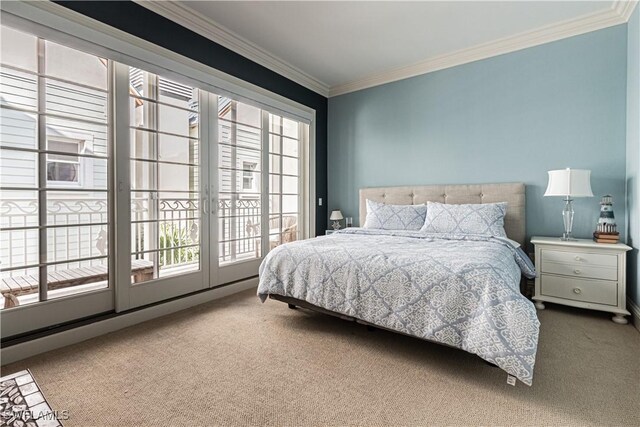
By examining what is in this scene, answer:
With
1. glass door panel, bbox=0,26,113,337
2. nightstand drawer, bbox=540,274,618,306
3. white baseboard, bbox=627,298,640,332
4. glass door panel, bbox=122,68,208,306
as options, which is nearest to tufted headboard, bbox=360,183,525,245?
nightstand drawer, bbox=540,274,618,306

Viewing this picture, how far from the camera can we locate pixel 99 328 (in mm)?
2236

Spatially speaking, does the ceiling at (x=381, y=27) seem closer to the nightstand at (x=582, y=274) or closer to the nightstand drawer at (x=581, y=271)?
the nightstand at (x=582, y=274)

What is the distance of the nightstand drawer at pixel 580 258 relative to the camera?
2.48 meters

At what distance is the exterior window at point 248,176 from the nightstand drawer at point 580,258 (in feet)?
10.2

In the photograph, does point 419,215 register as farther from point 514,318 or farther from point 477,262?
point 514,318

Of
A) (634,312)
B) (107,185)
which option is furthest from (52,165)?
(634,312)

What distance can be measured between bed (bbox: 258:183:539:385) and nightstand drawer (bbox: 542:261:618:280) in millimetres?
431

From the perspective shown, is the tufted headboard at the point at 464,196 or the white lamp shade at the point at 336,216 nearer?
the tufted headboard at the point at 464,196

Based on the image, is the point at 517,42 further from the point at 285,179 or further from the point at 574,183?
the point at 285,179

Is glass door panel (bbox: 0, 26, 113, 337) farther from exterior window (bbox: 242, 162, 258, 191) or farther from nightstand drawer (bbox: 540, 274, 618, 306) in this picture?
nightstand drawer (bbox: 540, 274, 618, 306)

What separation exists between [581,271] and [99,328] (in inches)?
158

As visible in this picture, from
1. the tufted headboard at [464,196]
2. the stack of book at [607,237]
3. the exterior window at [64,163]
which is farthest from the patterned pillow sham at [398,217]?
the exterior window at [64,163]

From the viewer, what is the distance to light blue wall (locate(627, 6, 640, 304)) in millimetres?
2424

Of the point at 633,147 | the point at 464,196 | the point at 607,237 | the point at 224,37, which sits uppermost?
the point at 224,37
